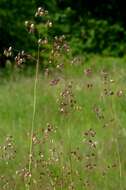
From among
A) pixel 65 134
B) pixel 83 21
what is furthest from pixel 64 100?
pixel 83 21

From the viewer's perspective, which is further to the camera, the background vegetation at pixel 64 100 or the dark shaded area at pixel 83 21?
the dark shaded area at pixel 83 21

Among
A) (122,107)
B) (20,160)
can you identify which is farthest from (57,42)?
(122,107)

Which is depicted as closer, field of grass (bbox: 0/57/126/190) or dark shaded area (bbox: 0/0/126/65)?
field of grass (bbox: 0/57/126/190)

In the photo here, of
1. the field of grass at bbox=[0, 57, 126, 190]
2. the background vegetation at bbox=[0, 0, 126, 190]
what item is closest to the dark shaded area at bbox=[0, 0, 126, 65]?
the background vegetation at bbox=[0, 0, 126, 190]

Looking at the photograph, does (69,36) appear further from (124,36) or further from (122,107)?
(122,107)

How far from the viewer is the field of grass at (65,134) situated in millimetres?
3537

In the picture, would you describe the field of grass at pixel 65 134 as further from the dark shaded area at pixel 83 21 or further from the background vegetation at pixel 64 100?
the dark shaded area at pixel 83 21

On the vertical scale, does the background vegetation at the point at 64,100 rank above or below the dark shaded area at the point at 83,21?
below

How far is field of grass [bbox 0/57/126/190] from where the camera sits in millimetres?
3537

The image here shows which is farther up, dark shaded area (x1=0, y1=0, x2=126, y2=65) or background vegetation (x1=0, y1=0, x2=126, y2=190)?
dark shaded area (x1=0, y1=0, x2=126, y2=65)

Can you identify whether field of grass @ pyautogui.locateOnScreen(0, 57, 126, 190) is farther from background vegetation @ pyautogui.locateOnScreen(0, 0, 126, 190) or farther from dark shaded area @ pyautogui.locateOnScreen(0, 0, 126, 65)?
dark shaded area @ pyautogui.locateOnScreen(0, 0, 126, 65)

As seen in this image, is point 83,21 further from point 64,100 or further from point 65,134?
point 64,100

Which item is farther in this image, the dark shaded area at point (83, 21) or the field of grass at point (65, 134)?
the dark shaded area at point (83, 21)

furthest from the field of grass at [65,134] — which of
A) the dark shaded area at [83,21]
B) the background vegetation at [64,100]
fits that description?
the dark shaded area at [83,21]
